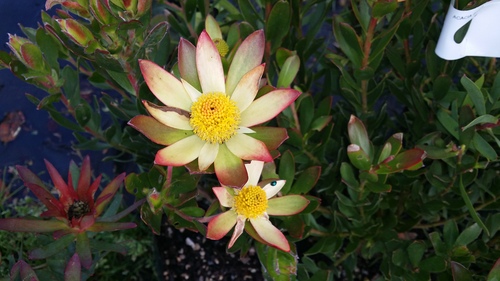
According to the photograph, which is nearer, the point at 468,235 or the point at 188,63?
the point at 188,63

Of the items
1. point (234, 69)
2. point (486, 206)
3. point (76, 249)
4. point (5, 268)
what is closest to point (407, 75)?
point (486, 206)

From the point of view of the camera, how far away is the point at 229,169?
83 cm

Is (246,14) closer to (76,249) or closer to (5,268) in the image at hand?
(76,249)

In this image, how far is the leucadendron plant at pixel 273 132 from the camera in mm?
854

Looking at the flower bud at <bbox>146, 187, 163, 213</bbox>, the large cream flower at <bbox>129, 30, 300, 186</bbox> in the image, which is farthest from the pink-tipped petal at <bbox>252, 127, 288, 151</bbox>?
the flower bud at <bbox>146, 187, 163, 213</bbox>

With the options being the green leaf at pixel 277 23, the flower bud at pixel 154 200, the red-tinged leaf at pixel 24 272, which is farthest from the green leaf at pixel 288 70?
the red-tinged leaf at pixel 24 272

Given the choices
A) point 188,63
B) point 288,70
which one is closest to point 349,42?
point 288,70

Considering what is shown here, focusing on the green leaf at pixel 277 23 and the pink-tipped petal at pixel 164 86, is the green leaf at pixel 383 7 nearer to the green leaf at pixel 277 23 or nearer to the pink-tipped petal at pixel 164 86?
the green leaf at pixel 277 23

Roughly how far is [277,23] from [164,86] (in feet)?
1.22

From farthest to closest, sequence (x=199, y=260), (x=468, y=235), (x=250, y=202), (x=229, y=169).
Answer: (x=199, y=260), (x=468, y=235), (x=250, y=202), (x=229, y=169)

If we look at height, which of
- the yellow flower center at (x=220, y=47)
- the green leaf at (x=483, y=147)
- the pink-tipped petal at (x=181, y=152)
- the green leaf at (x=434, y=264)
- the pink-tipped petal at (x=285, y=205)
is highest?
the yellow flower center at (x=220, y=47)

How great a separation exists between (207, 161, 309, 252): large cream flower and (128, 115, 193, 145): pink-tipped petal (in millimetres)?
117

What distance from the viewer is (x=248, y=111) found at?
0.87 meters

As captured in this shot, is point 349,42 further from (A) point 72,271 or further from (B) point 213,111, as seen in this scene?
(A) point 72,271
